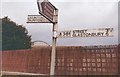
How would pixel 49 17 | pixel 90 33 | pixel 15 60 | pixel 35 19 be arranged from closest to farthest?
pixel 49 17, pixel 90 33, pixel 35 19, pixel 15 60

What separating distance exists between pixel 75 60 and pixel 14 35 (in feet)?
104

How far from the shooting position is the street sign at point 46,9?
24.7ft

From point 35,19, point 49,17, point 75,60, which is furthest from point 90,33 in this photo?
point 75,60

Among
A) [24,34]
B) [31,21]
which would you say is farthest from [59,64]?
[24,34]

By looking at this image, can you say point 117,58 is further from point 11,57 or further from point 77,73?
point 11,57

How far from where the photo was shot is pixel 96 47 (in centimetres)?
1603

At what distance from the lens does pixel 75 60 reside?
16.5 m

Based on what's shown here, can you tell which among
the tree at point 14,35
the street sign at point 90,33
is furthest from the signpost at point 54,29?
the tree at point 14,35

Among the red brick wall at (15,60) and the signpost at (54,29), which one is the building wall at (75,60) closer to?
the red brick wall at (15,60)

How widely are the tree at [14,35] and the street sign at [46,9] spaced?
115ft

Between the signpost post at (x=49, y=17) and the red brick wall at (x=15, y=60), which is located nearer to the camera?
the signpost post at (x=49, y=17)

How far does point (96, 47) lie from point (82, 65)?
1.31 meters

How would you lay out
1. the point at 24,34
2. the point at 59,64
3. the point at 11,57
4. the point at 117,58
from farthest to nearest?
the point at 24,34 → the point at 11,57 → the point at 59,64 → the point at 117,58

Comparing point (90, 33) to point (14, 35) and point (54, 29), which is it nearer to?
point (54, 29)
